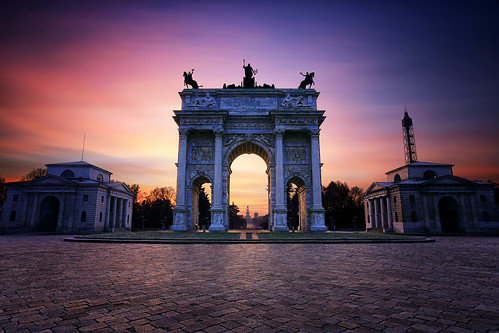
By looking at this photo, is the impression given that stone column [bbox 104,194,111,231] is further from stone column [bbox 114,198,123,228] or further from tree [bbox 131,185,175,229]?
tree [bbox 131,185,175,229]

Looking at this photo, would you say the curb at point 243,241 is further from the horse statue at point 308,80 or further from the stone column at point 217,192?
the horse statue at point 308,80

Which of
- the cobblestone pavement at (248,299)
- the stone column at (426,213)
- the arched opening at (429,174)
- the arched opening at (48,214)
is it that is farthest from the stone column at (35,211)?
the arched opening at (429,174)

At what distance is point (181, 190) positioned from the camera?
32.9m

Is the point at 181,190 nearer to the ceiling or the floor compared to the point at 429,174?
nearer to the floor

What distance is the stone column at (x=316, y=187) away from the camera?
31.6 m

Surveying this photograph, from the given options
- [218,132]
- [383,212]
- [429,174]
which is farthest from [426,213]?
[218,132]

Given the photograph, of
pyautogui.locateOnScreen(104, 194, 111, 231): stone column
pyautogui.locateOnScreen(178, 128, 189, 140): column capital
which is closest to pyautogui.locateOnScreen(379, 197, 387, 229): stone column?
pyautogui.locateOnScreen(178, 128, 189, 140): column capital

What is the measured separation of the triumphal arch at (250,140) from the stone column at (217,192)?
0.12 meters

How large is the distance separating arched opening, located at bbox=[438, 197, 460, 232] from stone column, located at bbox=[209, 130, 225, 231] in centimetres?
3330

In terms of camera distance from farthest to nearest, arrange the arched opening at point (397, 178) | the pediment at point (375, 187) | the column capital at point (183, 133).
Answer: the arched opening at point (397, 178) < the pediment at point (375, 187) < the column capital at point (183, 133)

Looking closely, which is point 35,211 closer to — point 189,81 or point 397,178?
point 189,81

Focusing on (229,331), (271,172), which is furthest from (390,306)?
(271,172)

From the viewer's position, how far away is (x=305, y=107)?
117ft

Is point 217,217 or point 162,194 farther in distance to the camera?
point 162,194
